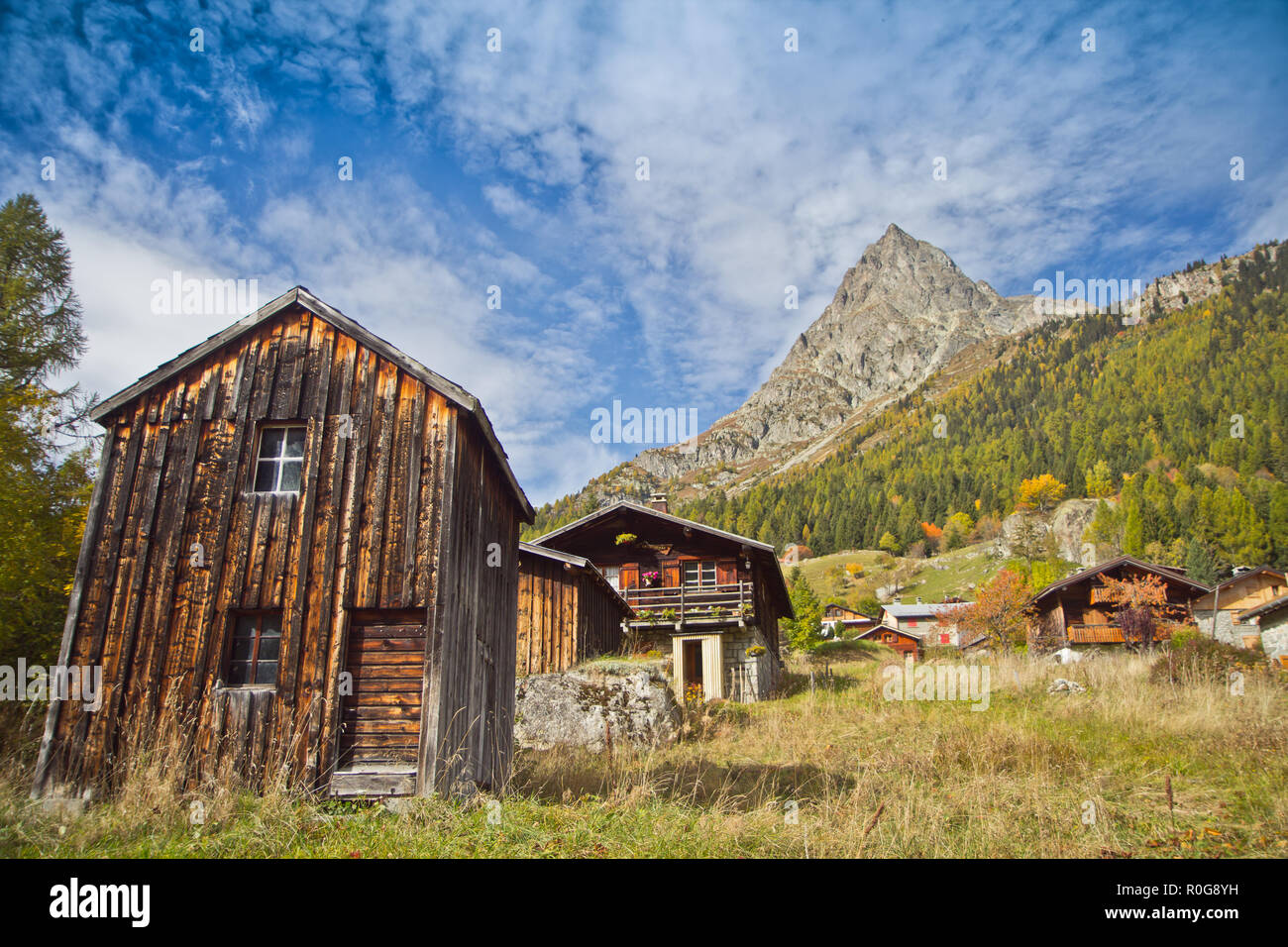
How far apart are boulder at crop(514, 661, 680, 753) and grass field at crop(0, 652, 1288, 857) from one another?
115 centimetres

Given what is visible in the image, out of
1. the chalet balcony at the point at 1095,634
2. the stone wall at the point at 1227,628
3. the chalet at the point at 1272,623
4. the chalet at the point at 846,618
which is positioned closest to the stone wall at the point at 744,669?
the chalet balcony at the point at 1095,634

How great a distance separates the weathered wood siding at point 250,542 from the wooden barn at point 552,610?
10.8m

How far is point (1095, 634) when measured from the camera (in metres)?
41.0

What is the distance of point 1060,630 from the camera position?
41656mm

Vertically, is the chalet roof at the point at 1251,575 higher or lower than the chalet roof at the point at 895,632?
higher

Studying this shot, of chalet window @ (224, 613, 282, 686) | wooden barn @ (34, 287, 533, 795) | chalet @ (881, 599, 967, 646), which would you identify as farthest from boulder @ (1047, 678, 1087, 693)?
chalet @ (881, 599, 967, 646)

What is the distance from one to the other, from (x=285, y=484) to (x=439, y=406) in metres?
2.66

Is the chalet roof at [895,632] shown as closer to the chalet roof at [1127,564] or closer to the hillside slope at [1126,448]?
the chalet roof at [1127,564]

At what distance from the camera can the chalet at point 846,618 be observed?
8219cm

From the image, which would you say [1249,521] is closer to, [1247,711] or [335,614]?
[1247,711]

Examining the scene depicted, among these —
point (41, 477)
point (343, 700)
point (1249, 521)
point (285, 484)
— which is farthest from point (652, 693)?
point (1249, 521)

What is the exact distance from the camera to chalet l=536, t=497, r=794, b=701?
29484 millimetres

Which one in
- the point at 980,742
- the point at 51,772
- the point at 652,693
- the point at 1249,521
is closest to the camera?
the point at 51,772

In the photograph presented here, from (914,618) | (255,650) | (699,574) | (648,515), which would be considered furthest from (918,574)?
(255,650)
